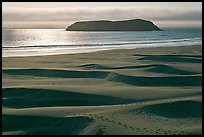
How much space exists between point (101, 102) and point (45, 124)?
257 cm

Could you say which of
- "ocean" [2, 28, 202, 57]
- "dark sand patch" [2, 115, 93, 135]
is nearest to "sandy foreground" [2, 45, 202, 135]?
"dark sand patch" [2, 115, 93, 135]

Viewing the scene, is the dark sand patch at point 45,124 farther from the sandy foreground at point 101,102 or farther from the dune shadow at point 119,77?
the dune shadow at point 119,77

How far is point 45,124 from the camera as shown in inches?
346

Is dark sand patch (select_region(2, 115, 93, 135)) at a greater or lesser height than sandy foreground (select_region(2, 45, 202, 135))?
lesser

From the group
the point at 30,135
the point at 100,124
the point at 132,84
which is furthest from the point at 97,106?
the point at 132,84

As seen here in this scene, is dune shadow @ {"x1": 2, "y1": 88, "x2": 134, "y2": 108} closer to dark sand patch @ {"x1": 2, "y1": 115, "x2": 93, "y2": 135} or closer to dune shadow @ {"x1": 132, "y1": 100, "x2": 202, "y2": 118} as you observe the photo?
dune shadow @ {"x1": 132, "y1": 100, "x2": 202, "y2": 118}

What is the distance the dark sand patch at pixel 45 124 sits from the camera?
8320 millimetres

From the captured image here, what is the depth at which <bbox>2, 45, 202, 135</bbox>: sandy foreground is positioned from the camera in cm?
845

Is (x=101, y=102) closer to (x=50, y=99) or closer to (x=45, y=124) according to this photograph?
(x=50, y=99)

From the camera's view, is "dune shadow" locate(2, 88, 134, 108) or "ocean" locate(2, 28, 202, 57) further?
"ocean" locate(2, 28, 202, 57)

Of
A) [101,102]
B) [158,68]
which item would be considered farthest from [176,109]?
[158,68]

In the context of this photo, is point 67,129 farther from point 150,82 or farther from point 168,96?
point 150,82

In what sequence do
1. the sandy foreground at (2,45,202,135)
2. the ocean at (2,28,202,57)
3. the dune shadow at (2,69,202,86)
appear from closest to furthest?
the sandy foreground at (2,45,202,135)
the dune shadow at (2,69,202,86)
the ocean at (2,28,202,57)

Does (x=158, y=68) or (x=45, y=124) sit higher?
(x=158, y=68)
